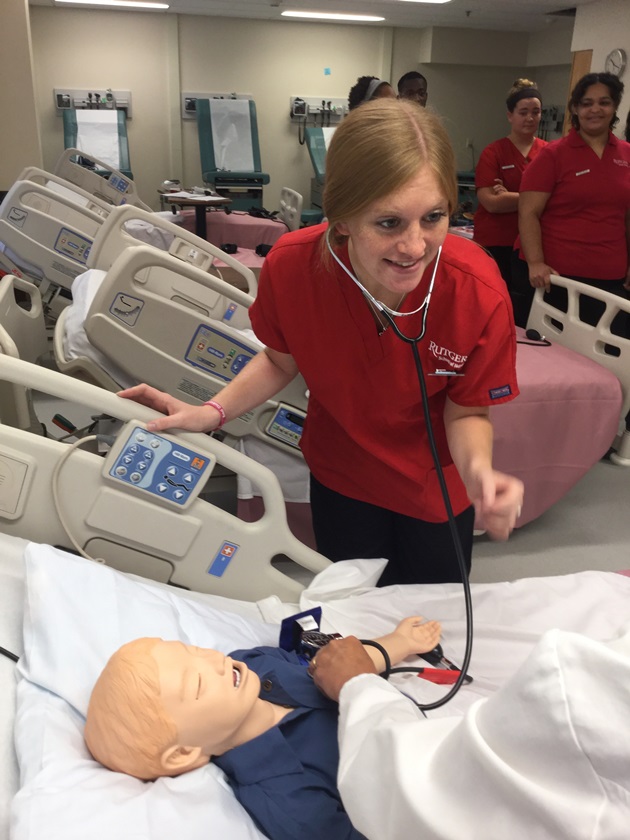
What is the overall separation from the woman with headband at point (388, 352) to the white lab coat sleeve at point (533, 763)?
0.45 m

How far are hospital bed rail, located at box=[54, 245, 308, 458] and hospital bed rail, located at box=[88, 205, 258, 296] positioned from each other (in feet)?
2.23

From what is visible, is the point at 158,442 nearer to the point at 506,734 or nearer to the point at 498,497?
the point at 498,497

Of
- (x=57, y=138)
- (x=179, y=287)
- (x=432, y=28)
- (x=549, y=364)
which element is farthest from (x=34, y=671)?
(x=432, y=28)

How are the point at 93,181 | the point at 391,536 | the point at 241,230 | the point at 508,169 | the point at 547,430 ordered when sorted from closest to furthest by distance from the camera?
the point at 391,536
the point at 547,430
the point at 508,169
the point at 93,181
the point at 241,230

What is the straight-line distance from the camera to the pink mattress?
2.55 metres

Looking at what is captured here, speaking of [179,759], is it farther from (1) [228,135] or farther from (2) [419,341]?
(1) [228,135]

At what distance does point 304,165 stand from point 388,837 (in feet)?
28.5

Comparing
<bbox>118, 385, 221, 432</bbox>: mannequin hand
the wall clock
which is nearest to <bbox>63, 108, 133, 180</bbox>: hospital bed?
the wall clock

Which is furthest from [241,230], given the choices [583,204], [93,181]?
[583,204]

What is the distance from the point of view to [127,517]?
4.91 ft

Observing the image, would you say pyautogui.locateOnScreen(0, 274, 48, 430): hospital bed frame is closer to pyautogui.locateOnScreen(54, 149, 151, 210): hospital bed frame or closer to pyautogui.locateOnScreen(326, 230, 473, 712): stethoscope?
pyautogui.locateOnScreen(326, 230, 473, 712): stethoscope

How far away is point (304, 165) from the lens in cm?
865

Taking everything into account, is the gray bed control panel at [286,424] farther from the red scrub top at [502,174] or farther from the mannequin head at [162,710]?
the red scrub top at [502,174]

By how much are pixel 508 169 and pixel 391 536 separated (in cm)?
278
